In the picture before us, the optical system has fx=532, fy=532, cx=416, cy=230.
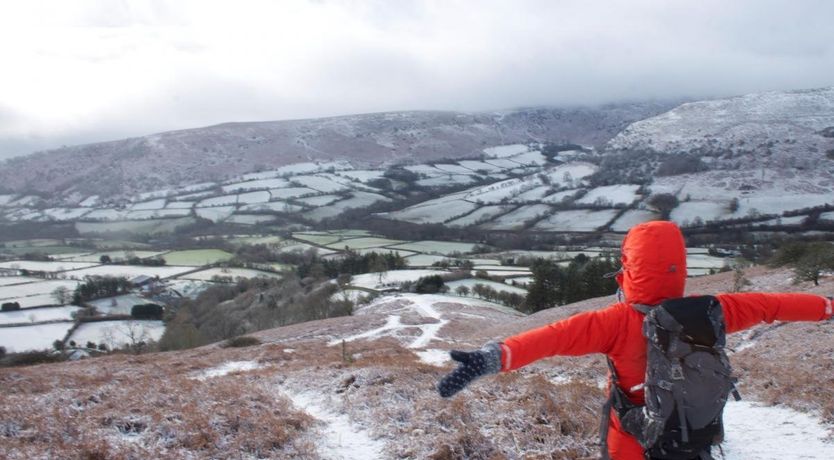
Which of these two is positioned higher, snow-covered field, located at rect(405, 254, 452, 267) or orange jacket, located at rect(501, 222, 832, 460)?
orange jacket, located at rect(501, 222, 832, 460)

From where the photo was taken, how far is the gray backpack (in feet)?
11.7

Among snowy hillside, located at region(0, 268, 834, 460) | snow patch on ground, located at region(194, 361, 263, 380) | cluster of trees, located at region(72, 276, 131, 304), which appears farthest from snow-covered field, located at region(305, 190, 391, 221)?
snowy hillside, located at region(0, 268, 834, 460)

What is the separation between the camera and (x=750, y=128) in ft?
354

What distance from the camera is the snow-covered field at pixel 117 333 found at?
130 ft

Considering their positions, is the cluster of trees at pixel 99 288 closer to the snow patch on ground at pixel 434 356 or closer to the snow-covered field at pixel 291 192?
the snow patch on ground at pixel 434 356

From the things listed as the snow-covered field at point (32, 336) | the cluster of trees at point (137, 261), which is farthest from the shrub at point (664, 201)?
the cluster of trees at point (137, 261)

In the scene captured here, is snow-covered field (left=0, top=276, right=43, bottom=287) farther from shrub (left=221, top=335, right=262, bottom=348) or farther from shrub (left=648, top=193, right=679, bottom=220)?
shrub (left=648, top=193, right=679, bottom=220)

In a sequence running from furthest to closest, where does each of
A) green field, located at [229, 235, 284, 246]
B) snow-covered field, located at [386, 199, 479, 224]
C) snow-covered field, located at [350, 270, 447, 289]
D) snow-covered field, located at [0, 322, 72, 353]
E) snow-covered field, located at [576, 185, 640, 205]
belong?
snow-covered field, located at [386, 199, 479, 224] < green field, located at [229, 235, 284, 246] < snow-covered field, located at [576, 185, 640, 205] < snow-covered field, located at [350, 270, 447, 289] < snow-covered field, located at [0, 322, 72, 353]

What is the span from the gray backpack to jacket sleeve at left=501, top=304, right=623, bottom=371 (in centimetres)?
27

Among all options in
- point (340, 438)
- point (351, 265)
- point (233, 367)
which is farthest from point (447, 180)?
point (340, 438)

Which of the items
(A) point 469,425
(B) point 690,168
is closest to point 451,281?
(A) point 469,425

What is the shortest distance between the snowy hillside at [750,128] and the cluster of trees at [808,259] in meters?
69.0

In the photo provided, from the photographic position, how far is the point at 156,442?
25.7 ft

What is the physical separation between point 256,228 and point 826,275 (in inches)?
3013
